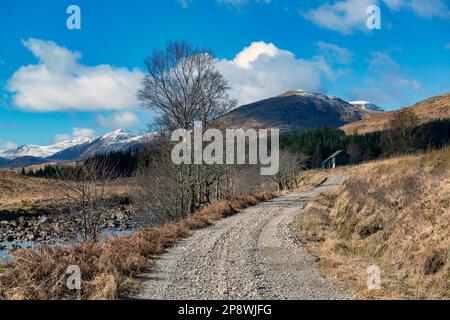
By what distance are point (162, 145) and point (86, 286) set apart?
20.6 metres

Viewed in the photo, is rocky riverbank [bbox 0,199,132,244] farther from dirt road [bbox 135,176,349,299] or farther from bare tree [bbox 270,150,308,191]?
bare tree [bbox 270,150,308,191]

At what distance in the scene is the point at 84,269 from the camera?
8.97 metres

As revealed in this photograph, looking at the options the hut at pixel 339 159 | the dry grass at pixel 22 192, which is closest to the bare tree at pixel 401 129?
the dry grass at pixel 22 192

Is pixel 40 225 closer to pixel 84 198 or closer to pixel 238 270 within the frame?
pixel 84 198

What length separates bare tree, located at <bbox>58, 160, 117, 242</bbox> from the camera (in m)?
21.5

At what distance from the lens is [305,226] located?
17.0 m

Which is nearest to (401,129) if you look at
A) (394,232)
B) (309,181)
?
(309,181)

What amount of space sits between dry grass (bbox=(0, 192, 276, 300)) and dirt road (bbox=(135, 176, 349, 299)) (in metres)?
0.53

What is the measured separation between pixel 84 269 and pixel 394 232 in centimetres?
885

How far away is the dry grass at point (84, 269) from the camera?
24.8 feet

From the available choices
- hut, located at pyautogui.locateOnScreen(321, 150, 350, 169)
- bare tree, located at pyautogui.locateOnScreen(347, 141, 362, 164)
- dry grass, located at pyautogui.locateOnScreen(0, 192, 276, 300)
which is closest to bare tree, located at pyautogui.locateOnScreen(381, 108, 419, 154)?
bare tree, located at pyautogui.locateOnScreen(347, 141, 362, 164)

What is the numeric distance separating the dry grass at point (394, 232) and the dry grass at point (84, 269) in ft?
15.9
